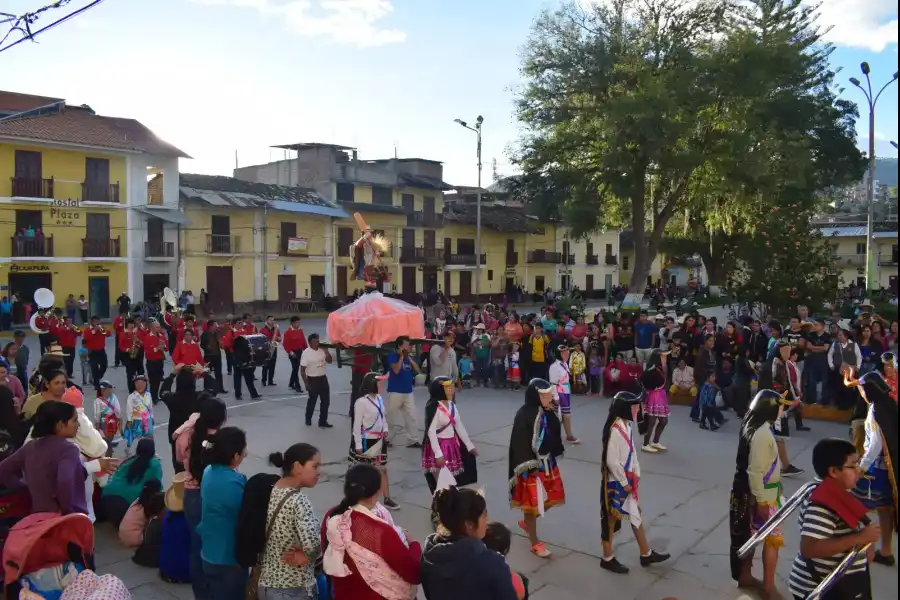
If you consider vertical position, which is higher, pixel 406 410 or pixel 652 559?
pixel 406 410

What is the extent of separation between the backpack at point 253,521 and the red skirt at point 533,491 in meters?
2.93

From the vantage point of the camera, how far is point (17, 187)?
29.5 meters

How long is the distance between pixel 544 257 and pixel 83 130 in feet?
106

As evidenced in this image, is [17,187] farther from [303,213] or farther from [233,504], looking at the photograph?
[233,504]

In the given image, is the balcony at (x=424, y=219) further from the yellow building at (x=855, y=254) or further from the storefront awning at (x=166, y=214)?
the yellow building at (x=855, y=254)

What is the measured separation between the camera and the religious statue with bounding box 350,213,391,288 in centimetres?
1023

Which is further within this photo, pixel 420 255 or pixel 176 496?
pixel 420 255

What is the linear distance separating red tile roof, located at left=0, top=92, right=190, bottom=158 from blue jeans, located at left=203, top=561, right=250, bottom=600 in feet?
100

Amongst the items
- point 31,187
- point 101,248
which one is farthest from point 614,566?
point 101,248

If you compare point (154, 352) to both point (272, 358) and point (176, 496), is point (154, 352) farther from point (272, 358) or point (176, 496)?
point (176, 496)

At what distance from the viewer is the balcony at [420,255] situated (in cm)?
4559

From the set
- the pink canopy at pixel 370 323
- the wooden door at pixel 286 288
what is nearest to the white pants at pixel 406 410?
the pink canopy at pixel 370 323

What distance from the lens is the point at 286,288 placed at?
39.8 metres

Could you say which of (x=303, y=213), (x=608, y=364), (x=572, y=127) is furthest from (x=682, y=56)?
(x=303, y=213)
